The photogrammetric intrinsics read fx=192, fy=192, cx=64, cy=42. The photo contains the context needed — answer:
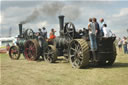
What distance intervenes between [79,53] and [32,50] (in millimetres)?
4740

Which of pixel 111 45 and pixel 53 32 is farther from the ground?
pixel 53 32

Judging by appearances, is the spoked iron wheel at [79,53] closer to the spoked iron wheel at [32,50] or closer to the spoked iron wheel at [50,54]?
the spoked iron wheel at [50,54]

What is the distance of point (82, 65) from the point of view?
299 inches

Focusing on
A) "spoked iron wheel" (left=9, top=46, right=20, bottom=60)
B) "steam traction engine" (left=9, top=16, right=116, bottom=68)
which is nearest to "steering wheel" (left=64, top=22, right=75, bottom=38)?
"steam traction engine" (left=9, top=16, right=116, bottom=68)

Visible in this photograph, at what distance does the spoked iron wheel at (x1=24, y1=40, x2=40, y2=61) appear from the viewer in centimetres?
1134

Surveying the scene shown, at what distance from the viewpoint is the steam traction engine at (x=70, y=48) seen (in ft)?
25.1

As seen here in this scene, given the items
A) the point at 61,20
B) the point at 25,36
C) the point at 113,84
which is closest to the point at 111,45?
the point at 113,84

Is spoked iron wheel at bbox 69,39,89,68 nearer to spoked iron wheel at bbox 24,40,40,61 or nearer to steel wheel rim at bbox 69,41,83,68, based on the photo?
steel wheel rim at bbox 69,41,83,68

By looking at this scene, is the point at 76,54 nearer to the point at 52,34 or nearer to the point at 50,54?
the point at 50,54

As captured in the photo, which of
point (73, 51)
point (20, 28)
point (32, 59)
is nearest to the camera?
point (73, 51)

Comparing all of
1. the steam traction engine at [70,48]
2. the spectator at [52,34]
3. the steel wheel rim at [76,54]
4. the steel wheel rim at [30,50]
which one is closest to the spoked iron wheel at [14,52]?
the steam traction engine at [70,48]

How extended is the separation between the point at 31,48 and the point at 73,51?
4.11 metres

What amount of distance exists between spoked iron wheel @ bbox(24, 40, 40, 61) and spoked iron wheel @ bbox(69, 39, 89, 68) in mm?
3265

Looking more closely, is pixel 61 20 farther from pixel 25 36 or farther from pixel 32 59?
pixel 25 36
